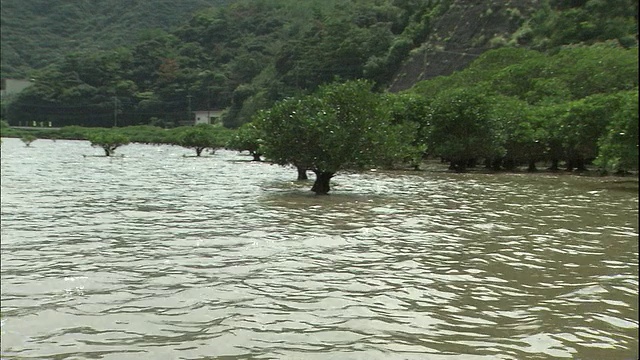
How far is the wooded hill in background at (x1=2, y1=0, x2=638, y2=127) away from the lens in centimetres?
7262

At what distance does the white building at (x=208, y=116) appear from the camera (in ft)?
388

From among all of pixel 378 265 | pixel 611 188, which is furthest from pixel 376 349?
pixel 611 188

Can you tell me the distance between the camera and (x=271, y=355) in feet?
16.8

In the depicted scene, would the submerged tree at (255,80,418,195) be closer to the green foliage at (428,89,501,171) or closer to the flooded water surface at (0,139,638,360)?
the flooded water surface at (0,139,638,360)

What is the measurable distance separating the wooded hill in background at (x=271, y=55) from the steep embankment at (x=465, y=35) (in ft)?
0.54

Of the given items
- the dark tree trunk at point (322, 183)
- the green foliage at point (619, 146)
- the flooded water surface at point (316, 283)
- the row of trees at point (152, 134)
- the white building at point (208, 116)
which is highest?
the white building at point (208, 116)

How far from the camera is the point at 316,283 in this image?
7.74m

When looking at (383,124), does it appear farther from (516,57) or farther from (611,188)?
(516,57)

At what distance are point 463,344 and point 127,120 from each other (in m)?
121

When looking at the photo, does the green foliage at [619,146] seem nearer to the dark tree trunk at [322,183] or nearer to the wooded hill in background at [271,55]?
the dark tree trunk at [322,183]

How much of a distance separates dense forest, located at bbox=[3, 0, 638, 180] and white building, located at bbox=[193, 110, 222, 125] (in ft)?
6.93

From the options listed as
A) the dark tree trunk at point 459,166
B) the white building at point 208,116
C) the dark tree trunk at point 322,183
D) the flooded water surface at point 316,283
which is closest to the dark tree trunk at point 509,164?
the dark tree trunk at point 459,166

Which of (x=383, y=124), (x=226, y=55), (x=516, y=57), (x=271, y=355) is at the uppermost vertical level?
(x=226, y=55)

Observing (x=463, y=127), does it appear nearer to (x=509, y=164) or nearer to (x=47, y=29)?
(x=509, y=164)
